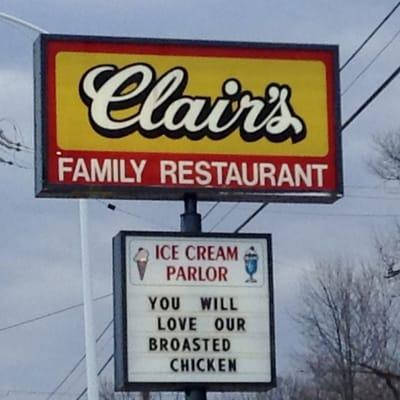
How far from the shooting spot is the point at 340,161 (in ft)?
47.9

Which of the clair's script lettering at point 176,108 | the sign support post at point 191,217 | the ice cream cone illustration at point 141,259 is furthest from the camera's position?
the sign support post at point 191,217

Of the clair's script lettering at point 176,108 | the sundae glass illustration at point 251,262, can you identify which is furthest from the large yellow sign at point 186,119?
the sundae glass illustration at point 251,262

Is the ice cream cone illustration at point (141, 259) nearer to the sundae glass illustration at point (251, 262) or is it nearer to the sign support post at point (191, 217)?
the sign support post at point (191, 217)

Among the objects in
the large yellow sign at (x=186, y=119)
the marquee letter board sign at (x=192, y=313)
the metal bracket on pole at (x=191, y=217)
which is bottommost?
the marquee letter board sign at (x=192, y=313)

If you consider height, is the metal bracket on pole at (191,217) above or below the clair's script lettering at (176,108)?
below

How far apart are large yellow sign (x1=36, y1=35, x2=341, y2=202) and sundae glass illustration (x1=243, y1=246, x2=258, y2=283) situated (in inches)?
21.7

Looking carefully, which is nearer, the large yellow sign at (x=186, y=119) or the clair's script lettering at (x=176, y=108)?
the large yellow sign at (x=186, y=119)

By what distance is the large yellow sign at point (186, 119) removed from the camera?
14.0 m

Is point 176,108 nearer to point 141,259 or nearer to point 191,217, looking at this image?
point 191,217

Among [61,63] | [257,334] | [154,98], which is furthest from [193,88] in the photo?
[257,334]

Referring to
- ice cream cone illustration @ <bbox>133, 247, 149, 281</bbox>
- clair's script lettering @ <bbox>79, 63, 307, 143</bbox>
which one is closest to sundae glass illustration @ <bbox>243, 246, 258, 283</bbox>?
ice cream cone illustration @ <bbox>133, 247, 149, 281</bbox>

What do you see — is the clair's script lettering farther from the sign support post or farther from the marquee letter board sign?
the marquee letter board sign

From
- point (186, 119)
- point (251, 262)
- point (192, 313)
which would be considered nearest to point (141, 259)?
point (192, 313)

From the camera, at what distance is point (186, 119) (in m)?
14.3
